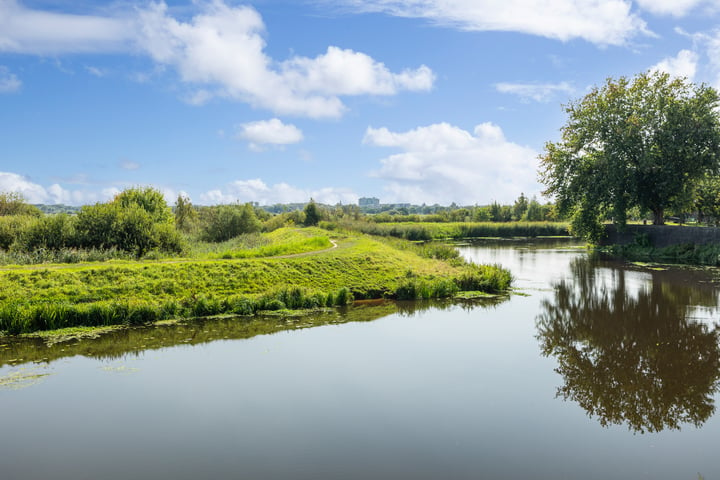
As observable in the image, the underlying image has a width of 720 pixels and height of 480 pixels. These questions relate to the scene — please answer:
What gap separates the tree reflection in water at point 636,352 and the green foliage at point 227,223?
86.9 feet

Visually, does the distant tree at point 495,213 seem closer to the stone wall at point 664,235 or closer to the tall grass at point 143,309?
the stone wall at point 664,235

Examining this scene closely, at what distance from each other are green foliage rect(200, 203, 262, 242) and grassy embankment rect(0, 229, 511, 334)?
58.3ft

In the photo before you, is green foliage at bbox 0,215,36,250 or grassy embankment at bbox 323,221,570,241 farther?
grassy embankment at bbox 323,221,570,241

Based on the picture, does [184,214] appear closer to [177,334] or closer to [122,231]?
[122,231]

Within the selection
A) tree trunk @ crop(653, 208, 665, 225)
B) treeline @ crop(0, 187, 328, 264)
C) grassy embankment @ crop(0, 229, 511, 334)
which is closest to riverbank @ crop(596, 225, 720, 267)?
tree trunk @ crop(653, 208, 665, 225)

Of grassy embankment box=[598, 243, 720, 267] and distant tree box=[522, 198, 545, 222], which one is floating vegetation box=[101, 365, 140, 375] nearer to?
grassy embankment box=[598, 243, 720, 267]

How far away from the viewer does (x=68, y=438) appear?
21.6 ft

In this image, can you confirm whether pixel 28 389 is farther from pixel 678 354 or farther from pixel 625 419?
pixel 678 354

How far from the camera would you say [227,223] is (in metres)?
37.2

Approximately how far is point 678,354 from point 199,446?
9.53m

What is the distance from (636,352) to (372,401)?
6.12 meters

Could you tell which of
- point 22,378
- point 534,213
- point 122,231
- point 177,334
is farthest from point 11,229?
point 534,213

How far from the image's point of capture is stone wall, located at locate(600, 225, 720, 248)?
27.0m

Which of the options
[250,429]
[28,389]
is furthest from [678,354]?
[28,389]
